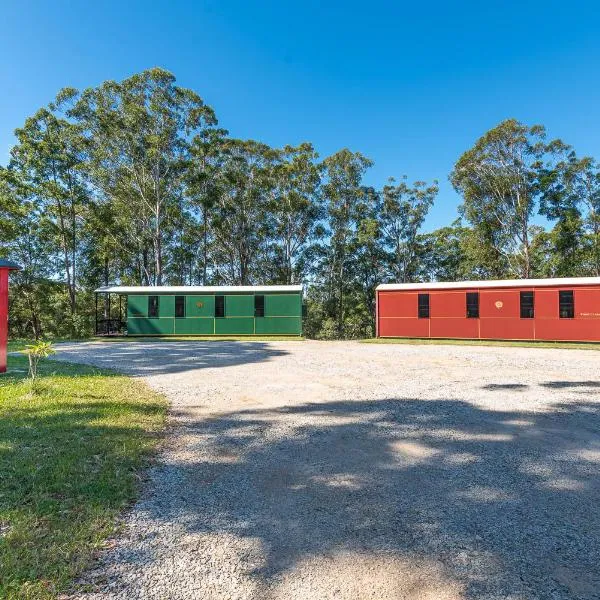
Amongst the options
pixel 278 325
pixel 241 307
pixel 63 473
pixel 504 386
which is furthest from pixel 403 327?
pixel 63 473

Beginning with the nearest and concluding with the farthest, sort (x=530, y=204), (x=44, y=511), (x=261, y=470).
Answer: (x=44, y=511)
(x=261, y=470)
(x=530, y=204)

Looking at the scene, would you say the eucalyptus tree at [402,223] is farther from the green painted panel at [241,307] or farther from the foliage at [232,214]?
the green painted panel at [241,307]

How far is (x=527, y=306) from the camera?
14.4 meters

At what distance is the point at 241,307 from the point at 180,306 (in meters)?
2.96

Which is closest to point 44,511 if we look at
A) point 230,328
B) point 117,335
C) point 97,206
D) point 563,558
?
point 563,558

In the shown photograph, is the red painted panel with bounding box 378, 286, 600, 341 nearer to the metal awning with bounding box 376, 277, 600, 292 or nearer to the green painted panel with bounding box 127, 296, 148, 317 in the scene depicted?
the metal awning with bounding box 376, 277, 600, 292

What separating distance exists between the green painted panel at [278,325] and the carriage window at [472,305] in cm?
730

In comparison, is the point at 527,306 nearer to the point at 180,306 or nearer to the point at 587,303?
the point at 587,303

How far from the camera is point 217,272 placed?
106ft

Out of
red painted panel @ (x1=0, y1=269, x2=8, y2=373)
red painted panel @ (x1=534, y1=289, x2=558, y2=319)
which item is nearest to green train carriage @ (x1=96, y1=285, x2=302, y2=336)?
red painted panel @ (x1=534, y1=289, x2=558, y2=319)

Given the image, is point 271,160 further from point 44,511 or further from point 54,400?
point 44,511

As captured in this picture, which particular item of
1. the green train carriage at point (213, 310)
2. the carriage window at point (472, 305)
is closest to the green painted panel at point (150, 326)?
the green train carriage at point (213, 310)

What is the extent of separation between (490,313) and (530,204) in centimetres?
1393

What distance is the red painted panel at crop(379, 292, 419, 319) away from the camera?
16.2 meters
